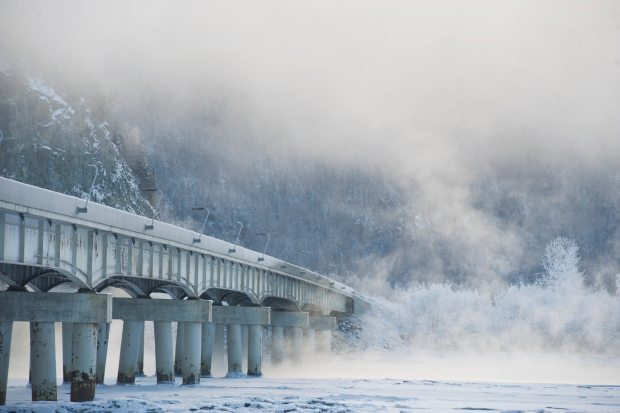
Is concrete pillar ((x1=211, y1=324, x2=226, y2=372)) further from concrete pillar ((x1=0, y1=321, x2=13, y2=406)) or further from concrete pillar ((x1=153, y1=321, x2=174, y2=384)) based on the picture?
concrete pillar ((x1=0, y1=321, x2=13, y2=406))

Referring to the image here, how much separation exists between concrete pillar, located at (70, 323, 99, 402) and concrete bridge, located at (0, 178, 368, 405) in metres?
0.05

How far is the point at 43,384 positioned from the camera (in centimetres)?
5034

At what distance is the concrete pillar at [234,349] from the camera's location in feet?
302

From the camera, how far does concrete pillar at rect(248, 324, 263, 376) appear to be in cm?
9306

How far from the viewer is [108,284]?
6950cm

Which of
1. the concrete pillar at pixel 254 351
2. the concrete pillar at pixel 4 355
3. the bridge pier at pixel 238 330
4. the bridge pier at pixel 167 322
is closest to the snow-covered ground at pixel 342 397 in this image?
the concrete pillar at pixel 4 355

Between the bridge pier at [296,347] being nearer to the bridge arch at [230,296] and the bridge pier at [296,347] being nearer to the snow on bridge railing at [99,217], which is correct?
the bridge arch at [230,296]

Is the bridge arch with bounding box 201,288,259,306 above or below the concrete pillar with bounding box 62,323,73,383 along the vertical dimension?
above

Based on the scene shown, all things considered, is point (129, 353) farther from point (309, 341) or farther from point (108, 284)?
point (309, 341)

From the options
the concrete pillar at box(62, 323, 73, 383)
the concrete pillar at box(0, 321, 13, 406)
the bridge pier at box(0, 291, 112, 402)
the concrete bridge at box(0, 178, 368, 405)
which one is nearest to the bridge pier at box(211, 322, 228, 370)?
the concrete bridge at box(0, 178, 368, 405)

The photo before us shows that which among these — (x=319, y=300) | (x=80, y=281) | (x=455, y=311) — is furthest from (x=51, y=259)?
(x=455, y=311)

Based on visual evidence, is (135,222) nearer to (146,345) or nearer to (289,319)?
(289,319)

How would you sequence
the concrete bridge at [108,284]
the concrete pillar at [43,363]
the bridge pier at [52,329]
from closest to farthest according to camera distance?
the concrete bridge at [108,284]
the concrete pillar at [43,363]
the bridge pier at [52,329]

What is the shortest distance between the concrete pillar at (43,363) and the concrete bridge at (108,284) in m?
0.05
